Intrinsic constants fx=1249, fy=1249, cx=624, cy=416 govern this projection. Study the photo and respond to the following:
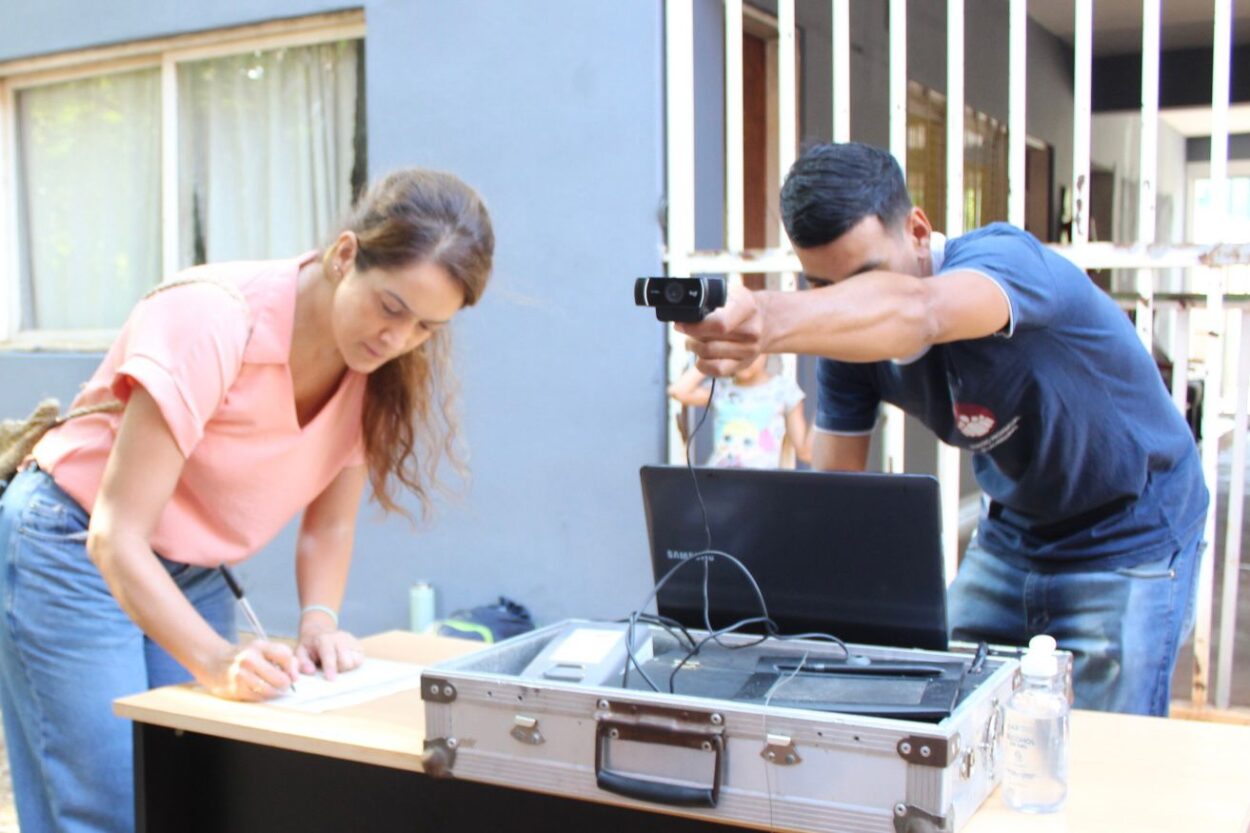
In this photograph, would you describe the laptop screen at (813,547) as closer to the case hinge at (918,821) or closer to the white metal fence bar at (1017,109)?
the case hinge at (918,821)

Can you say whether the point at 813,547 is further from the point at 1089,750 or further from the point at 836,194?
the point at 836,194

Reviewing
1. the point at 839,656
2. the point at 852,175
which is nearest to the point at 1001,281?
the point at 852,175

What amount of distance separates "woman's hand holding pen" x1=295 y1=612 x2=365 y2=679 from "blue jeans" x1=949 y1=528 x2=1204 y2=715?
3.91ft

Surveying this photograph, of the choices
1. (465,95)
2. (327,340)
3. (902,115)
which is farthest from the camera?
(465,95)

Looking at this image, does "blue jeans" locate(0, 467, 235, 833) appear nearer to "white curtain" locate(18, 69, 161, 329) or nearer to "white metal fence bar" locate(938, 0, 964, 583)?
"white metal fence bar" locate(938, 0, 964, 583)

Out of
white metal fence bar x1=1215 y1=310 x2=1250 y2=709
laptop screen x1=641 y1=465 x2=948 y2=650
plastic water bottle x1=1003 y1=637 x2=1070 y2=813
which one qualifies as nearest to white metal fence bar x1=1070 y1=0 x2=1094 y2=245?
white metal fence bar x1=1215 y1=310 x2=1250 y2=709

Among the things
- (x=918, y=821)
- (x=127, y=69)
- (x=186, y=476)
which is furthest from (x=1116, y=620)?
(x=127, y=69)

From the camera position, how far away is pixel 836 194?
1.97 m

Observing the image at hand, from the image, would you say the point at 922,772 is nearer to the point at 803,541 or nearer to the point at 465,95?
the point at 803,541

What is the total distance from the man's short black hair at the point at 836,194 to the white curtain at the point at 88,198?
438 cm

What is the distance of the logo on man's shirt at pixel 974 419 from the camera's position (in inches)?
82.7

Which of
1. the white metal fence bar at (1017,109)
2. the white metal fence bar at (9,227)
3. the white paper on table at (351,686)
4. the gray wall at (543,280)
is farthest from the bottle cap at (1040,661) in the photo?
the white metal fence bar at (9,227)

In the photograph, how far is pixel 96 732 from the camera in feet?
6.45

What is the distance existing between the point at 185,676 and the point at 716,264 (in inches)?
93.4
